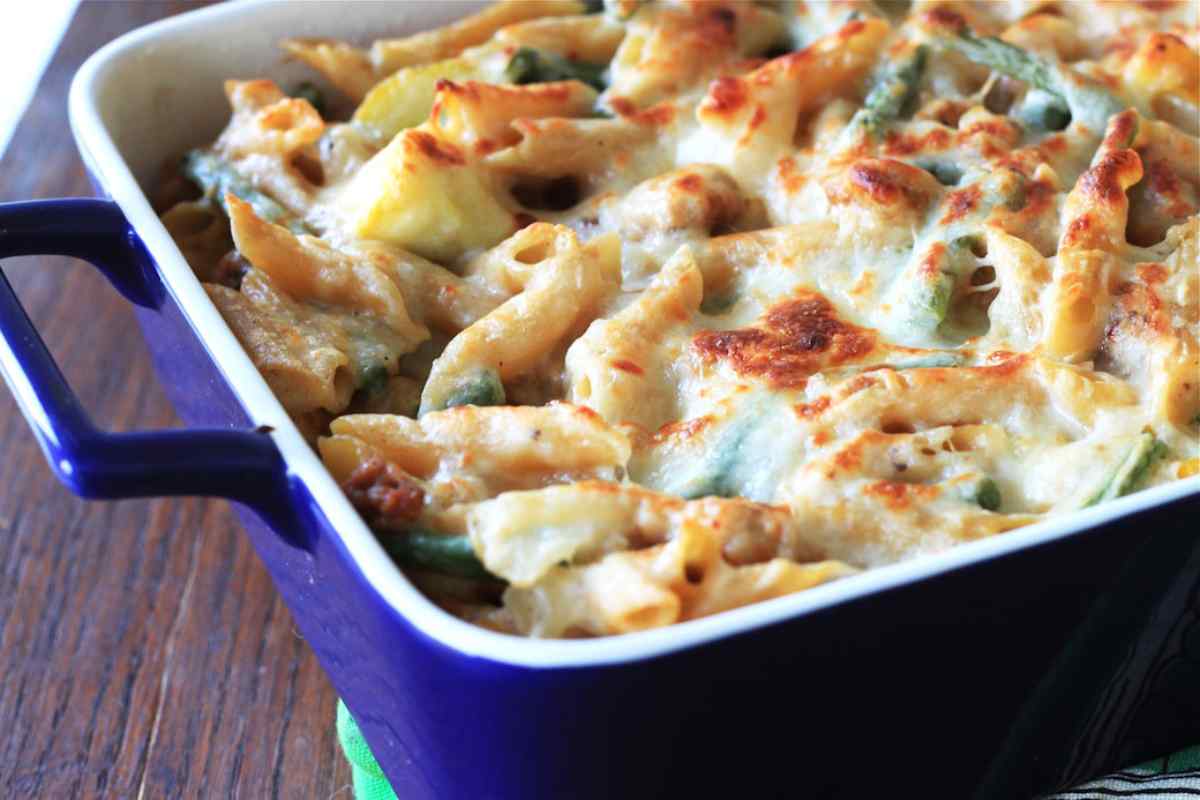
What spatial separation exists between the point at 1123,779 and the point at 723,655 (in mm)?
718

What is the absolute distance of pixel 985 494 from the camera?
1.50 metres

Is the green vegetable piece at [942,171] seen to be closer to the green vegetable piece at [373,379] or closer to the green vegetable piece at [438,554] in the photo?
the green vegetable piece at [373,379]

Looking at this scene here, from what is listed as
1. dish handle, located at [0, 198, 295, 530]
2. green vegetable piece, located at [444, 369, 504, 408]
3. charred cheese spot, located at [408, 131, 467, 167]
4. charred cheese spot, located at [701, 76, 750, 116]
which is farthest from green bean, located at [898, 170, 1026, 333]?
dish handle, located at [0, 198, 295, 530]

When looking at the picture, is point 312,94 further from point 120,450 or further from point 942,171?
point 120,450

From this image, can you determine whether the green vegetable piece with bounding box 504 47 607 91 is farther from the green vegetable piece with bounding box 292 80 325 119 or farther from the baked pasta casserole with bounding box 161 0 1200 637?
the green vegetable piece with bounding box 292 80 325 119

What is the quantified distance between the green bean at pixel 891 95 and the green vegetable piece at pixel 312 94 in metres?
0.78

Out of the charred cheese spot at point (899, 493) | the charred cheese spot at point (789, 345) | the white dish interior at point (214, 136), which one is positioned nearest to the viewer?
the white dish interior at point (214, 136)

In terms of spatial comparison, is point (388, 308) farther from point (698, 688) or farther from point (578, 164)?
point (698, 688)

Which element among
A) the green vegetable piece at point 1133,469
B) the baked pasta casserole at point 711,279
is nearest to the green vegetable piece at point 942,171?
the baked pasta casserole at point 711,279

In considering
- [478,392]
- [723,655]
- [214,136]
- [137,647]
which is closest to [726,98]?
[478,392]

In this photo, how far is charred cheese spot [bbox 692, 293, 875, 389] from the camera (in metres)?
1.62

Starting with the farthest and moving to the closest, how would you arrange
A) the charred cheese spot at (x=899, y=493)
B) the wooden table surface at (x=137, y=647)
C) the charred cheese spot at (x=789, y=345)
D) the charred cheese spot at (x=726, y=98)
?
the charred cheese spot at (x=726, y=98) < the wooden table surface at (x=137, y=647) < the charred cheese spot at (x=789, y=345) < the charred cheese spot at (x=899, y=493)

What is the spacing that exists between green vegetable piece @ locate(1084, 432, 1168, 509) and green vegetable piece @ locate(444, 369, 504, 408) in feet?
2.02

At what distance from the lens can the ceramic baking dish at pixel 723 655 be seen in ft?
4.19
